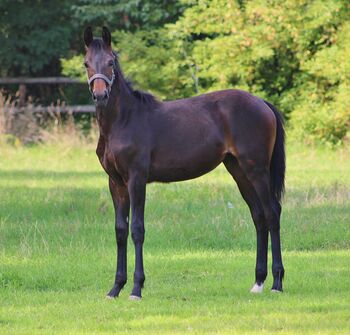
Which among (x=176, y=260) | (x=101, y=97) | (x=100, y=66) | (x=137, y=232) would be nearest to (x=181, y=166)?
(x=137, y=232)

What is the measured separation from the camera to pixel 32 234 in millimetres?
13133

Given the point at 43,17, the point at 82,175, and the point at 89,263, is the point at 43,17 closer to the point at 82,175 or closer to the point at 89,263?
the point at 82,175

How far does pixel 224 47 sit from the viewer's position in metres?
26.8

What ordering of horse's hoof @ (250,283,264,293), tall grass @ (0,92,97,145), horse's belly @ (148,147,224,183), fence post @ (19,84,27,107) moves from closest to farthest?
1. horse's hoof @ (250,283,264,293)
2. horse's belly @ (148,147,224,183)
3. tall grass @ (0,92,97,145)
4. fence post @ (19,84,27,107)

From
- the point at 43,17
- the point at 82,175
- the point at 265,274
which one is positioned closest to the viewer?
the point at 265,274

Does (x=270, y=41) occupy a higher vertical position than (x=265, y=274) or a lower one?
lower

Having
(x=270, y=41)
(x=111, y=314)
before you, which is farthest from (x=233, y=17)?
(x=111, y=314)

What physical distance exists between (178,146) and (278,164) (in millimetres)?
989

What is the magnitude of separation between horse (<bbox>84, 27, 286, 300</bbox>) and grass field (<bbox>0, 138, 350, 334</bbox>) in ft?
1.86

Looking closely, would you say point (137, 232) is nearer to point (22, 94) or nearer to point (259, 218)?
point (259, 218)

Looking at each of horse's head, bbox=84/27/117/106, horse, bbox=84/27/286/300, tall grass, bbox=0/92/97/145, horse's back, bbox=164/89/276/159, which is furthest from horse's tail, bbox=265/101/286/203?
tall grass, bbox=0/92/97/145

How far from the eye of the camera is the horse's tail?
10.0 m

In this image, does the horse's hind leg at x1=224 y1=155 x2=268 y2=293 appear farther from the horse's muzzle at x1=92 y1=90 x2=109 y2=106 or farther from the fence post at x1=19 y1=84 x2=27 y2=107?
the fence post at x1=19 y1=84 x2=27 y2=107

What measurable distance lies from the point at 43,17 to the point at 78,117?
343 cm
